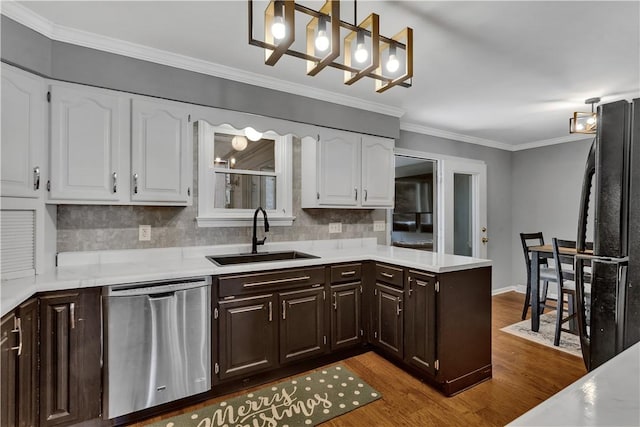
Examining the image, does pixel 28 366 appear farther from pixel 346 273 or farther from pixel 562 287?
pixel 562 287

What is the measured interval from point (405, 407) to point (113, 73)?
3.08m

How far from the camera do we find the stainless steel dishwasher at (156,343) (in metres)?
1.95

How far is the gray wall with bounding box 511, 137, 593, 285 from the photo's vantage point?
15.3ft

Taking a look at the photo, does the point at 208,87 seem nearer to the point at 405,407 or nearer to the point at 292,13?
the point at 292,13

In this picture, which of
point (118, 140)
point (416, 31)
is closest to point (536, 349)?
point (416, 31)

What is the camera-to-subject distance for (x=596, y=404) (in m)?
0.52

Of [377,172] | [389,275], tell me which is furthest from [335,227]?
[389,275]

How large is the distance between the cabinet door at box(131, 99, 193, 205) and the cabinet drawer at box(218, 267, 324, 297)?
748 millimetres

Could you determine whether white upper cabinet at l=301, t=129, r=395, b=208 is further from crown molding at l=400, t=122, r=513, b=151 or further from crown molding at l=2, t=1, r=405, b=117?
crown molding at l=400, t=122, r=513, b=151

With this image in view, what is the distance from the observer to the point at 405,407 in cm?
218

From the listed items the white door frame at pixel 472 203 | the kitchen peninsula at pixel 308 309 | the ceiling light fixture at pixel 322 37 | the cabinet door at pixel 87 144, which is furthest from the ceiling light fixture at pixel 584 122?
the cabinet door at pixel 87 144

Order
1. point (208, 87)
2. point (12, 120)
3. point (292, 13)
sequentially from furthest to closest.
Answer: point (208, 87) < point (12, 120) < point (292, 13)

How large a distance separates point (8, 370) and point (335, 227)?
2651mm

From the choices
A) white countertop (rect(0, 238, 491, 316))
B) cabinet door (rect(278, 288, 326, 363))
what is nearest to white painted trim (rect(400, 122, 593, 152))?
white countertop (rect(0, 238, 491, 316))
